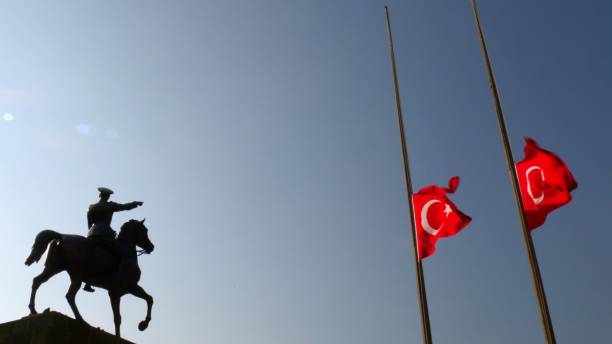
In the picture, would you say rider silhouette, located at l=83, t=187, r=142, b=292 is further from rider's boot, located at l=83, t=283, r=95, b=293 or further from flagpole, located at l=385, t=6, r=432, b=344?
flagpole, located at l=385, t=6, r=432, b=344

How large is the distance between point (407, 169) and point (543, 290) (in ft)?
15.5

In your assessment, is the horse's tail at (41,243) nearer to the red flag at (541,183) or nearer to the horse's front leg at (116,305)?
the horse's front leg at (116,305)

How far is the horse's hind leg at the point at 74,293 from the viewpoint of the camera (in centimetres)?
1111

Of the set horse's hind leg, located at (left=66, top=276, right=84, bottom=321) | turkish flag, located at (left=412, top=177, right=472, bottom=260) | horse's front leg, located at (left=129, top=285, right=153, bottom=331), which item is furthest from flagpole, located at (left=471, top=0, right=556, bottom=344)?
horse's hind leg, located at (left=66, top=276, right=84, bottom=321)

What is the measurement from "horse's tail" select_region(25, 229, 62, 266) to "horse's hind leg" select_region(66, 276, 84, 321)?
2.58ft

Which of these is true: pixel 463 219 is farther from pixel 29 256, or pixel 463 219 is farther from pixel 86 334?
pixel 29 256

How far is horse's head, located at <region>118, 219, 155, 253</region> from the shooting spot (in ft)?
41.9

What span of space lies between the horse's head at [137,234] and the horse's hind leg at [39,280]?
5.60 feet

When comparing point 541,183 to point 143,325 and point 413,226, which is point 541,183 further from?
point 143,325

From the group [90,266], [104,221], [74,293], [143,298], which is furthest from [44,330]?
[104,221]

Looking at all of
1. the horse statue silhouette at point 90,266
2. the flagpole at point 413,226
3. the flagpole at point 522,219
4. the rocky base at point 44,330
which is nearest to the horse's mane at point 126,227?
the horse statue silhouette at point 90,266

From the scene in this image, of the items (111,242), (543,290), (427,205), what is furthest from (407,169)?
(111,242)

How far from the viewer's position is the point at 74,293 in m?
11.3

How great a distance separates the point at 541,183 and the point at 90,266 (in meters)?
9.74
